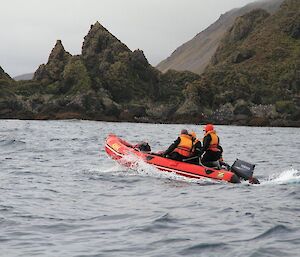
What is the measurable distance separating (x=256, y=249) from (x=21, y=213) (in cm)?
537

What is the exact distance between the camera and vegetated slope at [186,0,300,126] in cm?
9331

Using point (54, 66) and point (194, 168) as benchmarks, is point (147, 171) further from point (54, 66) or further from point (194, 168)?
point (54, 66)

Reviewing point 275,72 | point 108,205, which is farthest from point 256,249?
point 275,72

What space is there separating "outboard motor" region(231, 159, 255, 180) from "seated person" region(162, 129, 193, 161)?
1705 millimetres

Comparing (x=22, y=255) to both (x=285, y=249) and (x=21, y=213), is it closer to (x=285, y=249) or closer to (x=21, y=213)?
(x=21, y=213)

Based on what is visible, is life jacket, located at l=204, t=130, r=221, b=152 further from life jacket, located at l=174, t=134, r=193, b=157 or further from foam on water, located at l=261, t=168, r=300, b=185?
foam on water, located at l=261, t=168, r=300, b=185

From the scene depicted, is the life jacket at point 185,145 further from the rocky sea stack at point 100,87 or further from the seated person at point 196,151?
the rocky sea stack at point 100,87

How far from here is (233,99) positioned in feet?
333

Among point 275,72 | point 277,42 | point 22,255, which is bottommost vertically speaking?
point 22,255

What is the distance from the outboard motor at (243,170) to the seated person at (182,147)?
1705 mm

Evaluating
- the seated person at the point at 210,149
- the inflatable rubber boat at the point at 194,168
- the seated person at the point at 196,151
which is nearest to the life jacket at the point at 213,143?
the seated person at the point at 210,149

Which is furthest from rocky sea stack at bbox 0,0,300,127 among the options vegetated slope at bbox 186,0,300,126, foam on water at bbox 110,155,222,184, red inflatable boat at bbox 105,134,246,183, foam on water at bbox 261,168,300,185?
foam on water at bbox 261,168,300,185

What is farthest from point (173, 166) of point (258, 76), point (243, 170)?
point (258, 76)

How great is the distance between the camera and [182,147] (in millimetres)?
18750
